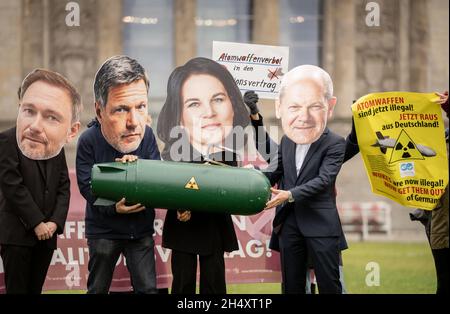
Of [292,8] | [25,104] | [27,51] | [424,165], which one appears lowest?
[424,165]

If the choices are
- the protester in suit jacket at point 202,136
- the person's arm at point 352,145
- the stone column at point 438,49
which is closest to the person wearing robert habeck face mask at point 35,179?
the protester in suit jacket at point 202,136

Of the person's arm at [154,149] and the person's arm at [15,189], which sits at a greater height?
the person's arm at [154,149]

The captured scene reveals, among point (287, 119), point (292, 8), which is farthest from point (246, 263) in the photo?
point (292, 8)

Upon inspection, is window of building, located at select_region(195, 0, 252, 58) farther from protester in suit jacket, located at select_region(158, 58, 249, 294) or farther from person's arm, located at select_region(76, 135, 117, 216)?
person's arm, located at select_region(76, 135, 117, 216)

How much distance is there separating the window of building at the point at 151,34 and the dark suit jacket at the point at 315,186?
798cm

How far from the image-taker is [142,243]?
6.37m

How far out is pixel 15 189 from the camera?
6348mm

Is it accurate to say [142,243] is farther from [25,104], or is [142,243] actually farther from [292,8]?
[292,8]

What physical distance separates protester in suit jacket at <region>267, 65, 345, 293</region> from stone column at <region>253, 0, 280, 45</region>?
960 centimetres

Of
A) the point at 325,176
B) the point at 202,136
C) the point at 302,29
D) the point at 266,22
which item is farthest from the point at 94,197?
the point at 302,29

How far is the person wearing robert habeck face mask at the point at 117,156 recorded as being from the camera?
20.7ft

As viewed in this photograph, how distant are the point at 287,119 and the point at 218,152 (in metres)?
0.60

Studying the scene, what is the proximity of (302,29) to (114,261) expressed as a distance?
36.8 feet

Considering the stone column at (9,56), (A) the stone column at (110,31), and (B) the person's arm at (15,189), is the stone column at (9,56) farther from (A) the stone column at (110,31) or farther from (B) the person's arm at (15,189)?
(B) the person's arm at (15,189)
